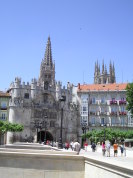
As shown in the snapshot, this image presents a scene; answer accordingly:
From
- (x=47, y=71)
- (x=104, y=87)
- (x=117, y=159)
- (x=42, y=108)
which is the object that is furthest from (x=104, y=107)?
(x=117, y=159)

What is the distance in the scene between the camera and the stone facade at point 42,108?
74.4 metres

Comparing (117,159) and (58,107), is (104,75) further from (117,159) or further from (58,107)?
(117,159)

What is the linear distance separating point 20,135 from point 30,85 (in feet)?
43.9

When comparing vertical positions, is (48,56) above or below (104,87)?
above

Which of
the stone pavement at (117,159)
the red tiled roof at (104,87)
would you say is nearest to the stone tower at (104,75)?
the red tiled roof at (104,87)

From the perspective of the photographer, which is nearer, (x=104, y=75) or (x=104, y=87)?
(x=104, y=87)

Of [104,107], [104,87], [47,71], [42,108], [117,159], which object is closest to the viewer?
[117,159]

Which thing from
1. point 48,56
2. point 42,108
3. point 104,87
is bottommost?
point 42,108

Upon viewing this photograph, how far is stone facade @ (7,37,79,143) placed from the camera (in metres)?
74.4

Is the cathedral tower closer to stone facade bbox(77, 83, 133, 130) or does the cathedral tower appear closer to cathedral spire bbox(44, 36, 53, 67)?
cathedral spire bbox(44, 36, 53, 67)

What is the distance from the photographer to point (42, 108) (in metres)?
77.4

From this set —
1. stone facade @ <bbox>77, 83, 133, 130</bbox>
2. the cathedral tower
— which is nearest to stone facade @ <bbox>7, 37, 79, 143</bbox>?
the cathedral tower

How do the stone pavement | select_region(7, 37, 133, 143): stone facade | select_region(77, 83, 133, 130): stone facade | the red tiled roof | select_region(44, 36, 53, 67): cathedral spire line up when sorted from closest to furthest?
1. the stone pavement
2. select_region(7, 37, 133, 143): stone facade
3. select_region(77, 83, 133, 130): stone facade
4. the red tiled roof
5. select_region(44, 36, 53, 67): cathedral spire

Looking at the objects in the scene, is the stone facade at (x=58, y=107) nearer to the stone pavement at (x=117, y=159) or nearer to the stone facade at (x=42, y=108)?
the stone facade at (x=42, y=108)
